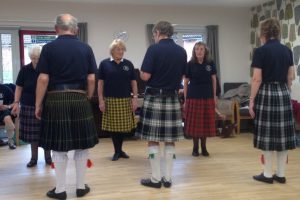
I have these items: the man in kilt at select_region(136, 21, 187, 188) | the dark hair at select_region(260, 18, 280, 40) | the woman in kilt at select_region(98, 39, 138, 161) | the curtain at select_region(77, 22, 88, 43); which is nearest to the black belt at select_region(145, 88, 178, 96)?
the man in kilt at select_region(136, 21, 187, 188)

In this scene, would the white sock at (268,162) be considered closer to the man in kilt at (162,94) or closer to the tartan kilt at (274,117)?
the tartan kilt at (274,117)

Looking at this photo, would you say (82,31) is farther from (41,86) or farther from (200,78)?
(41,86)

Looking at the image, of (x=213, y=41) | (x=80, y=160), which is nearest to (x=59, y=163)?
(x=80, y=160)

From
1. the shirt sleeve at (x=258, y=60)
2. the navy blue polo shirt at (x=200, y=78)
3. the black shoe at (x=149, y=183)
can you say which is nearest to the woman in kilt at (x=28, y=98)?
the black shoe at (x=149, y=183)

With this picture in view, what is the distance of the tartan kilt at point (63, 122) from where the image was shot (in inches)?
107

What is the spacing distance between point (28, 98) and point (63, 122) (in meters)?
1.20

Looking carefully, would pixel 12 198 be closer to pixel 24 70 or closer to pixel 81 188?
pixel 81 188

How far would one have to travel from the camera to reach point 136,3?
6.86m

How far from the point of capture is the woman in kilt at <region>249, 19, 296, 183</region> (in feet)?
10.0

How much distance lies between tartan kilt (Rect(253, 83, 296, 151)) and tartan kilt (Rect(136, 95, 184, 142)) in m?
0.70

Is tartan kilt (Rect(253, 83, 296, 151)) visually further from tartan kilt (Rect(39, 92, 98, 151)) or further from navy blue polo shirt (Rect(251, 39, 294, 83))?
tartan kilt (Rect(39, 92, 98, 151))

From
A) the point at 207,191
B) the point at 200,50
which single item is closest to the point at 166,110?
the point at 207,191

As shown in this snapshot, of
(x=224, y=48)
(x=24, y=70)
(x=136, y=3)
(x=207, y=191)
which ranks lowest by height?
(x=207, y=191)

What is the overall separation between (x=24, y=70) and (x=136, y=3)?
143 inches
